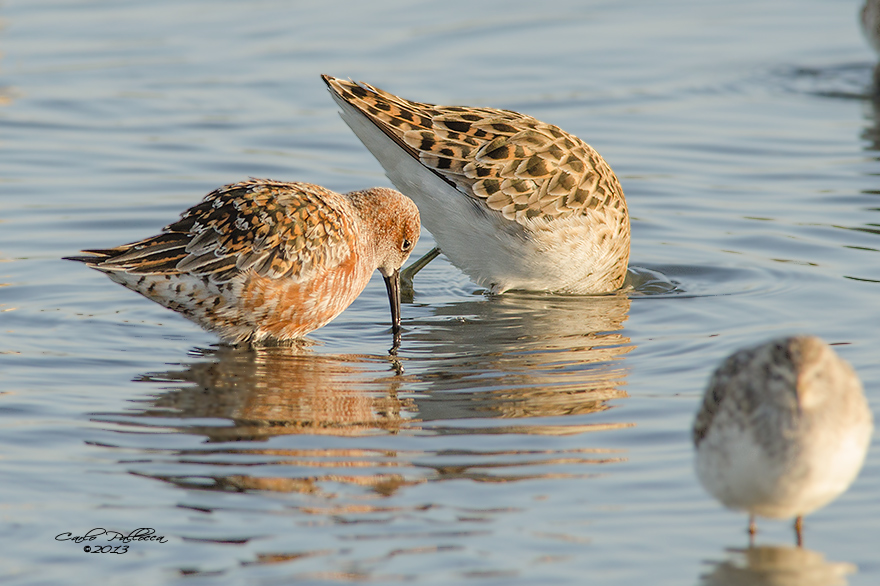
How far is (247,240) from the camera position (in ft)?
27.0

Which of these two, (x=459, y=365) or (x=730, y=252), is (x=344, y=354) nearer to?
(x=459, y=365)

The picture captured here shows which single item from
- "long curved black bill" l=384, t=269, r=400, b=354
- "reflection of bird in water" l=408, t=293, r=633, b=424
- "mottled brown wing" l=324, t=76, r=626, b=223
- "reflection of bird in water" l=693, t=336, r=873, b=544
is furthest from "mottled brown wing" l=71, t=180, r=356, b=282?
"reflection of bird in water" l=693, t=336, r=873, b=544

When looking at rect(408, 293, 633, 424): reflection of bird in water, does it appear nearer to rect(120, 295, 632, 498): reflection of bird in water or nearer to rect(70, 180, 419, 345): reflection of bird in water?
rect(120, 295, 632, 498): reflection of bird in water

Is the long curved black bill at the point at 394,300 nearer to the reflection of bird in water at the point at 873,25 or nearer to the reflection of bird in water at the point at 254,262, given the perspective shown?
the reflection of bird in water at the point at 254,262

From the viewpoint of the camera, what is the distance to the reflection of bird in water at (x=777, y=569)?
545cm

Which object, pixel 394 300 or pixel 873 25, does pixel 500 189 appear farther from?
pixel 873 25

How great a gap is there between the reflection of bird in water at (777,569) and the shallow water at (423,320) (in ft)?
0.06

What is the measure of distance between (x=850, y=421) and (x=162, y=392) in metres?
4.24

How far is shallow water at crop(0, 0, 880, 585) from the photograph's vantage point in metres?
5.80

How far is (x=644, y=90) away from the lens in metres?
15.5

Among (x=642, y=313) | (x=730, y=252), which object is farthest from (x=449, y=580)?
(x=730, y=252)

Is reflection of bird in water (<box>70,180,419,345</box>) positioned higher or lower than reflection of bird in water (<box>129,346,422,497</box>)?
higher

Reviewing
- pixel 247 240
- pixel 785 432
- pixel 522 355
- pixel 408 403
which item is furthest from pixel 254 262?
pixel 785 432

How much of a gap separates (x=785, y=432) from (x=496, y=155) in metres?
4.60
